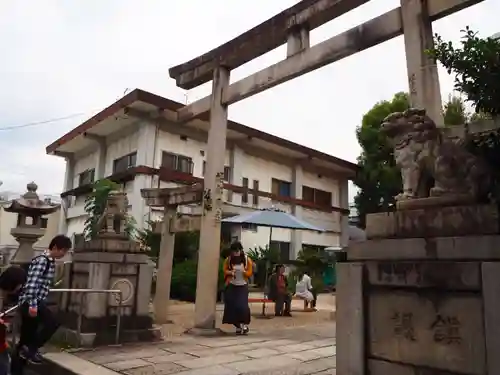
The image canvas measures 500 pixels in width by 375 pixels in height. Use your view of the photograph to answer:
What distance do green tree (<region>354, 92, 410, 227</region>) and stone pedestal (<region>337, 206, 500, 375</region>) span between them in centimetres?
1767

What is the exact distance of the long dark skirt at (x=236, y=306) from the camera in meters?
8.03

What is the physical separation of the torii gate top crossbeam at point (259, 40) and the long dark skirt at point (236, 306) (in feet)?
14.1

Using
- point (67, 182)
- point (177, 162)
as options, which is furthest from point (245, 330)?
point (67, 182)

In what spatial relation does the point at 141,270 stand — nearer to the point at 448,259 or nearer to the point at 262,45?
the point at 262,45

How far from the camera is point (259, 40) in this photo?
26.7 ft

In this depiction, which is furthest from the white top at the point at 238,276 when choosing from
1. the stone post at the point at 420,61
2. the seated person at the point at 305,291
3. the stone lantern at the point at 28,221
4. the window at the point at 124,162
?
the window at the point at 124,162

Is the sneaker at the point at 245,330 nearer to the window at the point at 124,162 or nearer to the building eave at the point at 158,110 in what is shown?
the building eave at the point at 158,110

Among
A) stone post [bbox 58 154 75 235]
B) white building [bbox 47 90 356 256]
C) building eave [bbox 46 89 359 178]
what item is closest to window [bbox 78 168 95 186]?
white building [bbox 47 90 356 256]

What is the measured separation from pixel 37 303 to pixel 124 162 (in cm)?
1317

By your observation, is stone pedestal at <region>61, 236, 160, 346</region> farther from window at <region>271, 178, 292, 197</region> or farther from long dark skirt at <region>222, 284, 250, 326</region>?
window at <region>271, 178, 292, 197</region>

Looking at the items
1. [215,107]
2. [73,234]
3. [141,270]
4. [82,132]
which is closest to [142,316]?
[141,270]

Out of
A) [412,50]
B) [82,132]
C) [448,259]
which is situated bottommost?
[448,259]

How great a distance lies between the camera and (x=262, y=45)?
8.20 metres

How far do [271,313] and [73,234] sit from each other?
11.8 metres
